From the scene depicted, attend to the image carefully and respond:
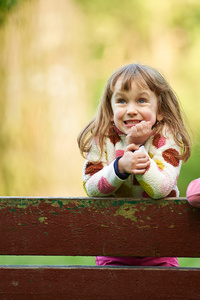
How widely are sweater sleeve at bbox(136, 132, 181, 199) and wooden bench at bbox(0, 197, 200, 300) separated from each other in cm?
8

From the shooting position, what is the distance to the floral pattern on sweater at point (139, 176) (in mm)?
1721

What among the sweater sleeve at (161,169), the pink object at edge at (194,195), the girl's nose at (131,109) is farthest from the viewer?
the girl's nose at (131,109)

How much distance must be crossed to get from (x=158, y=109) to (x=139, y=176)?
38 cm

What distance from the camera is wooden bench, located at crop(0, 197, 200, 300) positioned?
1.59 meters

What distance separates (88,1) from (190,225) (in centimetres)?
446

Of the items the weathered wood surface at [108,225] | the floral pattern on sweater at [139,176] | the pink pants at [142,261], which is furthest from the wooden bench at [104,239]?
the pink pants at [142,261]

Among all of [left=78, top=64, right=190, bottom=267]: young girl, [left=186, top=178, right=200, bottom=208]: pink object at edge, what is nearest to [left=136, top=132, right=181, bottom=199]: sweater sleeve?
[left=78, top=64, right=190, bottom=267]: young girl

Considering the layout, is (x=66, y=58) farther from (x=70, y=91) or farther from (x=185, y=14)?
(x=185, y=14)

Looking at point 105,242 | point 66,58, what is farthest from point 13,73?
point 105,242

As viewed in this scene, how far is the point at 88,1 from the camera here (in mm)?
5617

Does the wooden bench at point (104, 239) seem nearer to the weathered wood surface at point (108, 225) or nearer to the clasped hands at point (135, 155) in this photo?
the weathered wood surface at point (108, 225)

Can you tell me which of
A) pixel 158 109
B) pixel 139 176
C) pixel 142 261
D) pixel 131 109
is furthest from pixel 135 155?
pixel 142 261

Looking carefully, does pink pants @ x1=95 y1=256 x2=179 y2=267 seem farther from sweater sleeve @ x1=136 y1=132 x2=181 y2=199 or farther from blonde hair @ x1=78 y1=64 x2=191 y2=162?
blonde hair @ x1=78 y1=64 x2=191 y2=162

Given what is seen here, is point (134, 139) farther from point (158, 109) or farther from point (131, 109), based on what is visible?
point (158, 109)
